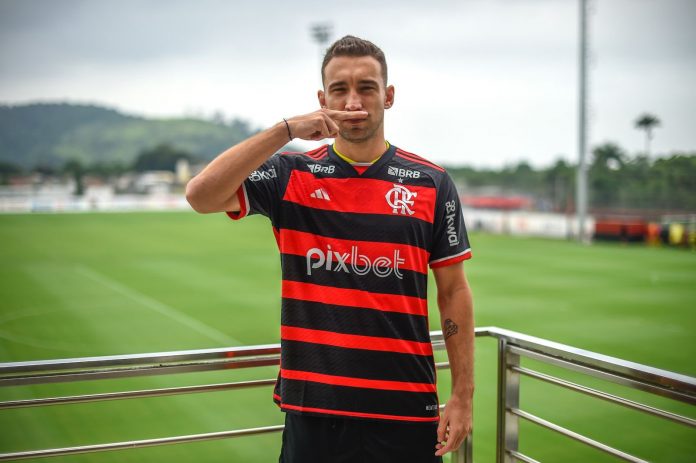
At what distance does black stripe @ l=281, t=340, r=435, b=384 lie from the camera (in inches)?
77.2

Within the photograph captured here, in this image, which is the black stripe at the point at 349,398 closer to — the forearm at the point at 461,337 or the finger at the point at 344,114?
the forearm at the point at 461,337

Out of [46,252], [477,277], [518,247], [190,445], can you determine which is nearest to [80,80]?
[46,252]

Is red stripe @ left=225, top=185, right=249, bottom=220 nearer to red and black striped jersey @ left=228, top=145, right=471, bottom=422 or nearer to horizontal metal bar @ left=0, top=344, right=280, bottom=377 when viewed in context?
red and black striped jersey @ left=228, top=145, right=471, bottom=422

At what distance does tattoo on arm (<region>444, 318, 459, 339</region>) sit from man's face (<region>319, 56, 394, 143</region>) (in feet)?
2.18

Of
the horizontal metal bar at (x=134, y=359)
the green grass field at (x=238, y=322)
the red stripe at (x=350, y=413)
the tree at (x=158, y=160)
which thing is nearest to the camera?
the red stripe at (x=350, y=413)

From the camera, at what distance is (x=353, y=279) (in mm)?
1958

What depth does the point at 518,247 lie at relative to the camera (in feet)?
87.2

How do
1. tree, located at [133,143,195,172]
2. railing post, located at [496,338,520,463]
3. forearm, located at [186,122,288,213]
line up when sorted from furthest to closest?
tree, located at [133,143,195,172], railing post, located at [496,338,520,463], forearm, located at [186,122,288,213]

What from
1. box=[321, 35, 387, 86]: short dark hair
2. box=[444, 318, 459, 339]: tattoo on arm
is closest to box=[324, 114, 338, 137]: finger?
box=[321, 35, 387, 86]: short dark hair

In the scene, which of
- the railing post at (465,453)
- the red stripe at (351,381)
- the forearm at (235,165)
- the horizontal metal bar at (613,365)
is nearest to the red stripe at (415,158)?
the forearm at (235,165)

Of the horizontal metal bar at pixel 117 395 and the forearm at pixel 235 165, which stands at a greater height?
the forearm at pixel 235 165

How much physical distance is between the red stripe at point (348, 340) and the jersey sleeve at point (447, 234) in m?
0.29

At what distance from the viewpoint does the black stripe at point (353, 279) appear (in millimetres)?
Result: 1957

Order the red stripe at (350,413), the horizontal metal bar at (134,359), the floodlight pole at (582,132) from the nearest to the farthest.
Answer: the red stripe at (350,413), the horizontal metal bar at (134,359), the floodlight pole at (582,132)
